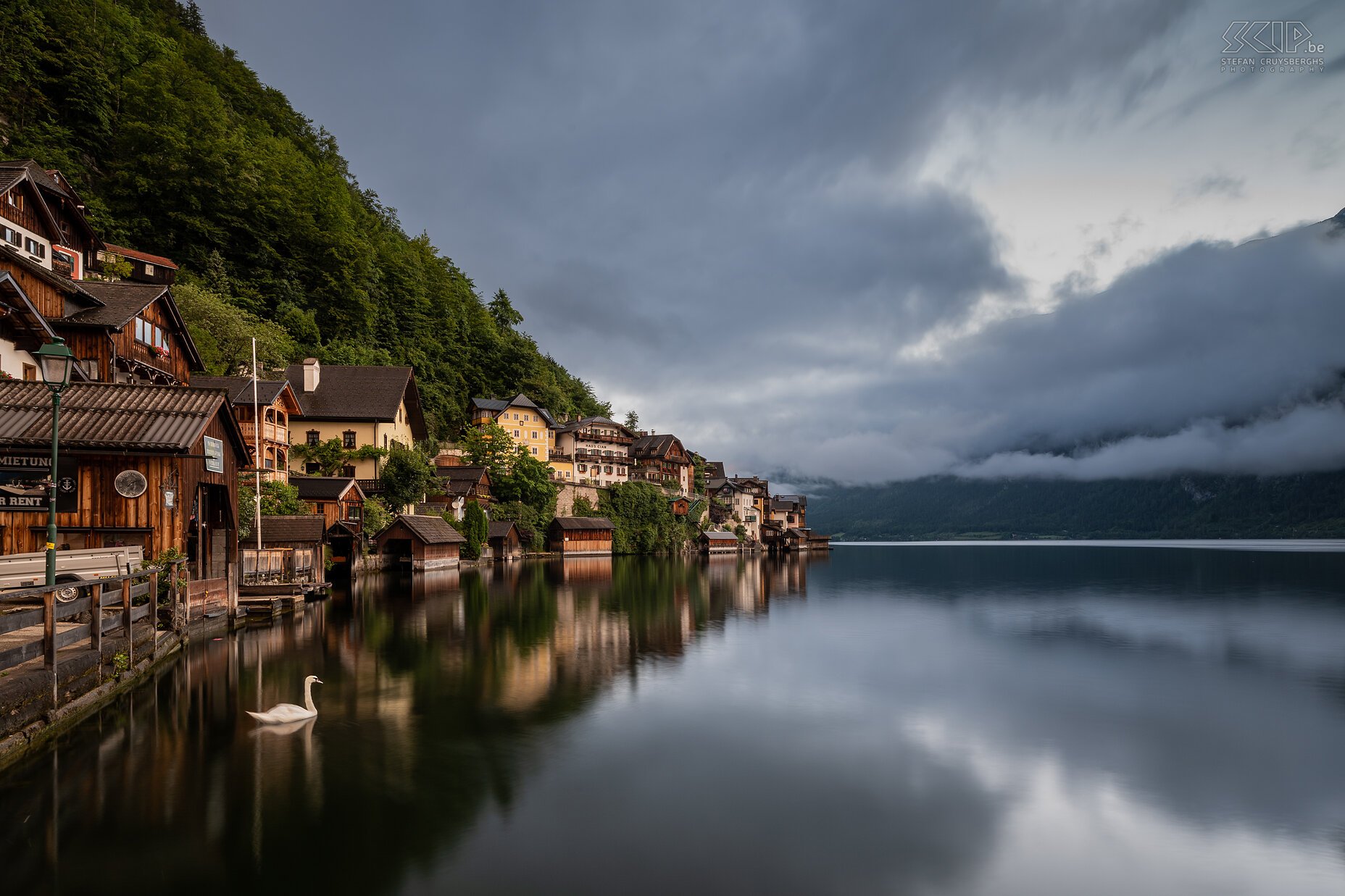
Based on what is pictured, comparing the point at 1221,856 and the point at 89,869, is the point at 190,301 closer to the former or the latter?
the point at 89,869

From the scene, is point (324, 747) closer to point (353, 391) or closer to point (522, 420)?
point (353, 391)

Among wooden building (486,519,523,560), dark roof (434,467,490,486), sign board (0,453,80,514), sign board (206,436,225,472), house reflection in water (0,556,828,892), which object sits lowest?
house reflection in water (0,556,828,892)

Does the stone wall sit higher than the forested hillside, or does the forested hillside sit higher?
the forested hillside

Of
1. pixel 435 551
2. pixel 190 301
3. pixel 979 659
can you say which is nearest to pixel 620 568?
pixel 435 551

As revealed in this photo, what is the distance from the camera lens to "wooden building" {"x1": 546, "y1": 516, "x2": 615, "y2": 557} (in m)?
83.7

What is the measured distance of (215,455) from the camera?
22.8 m

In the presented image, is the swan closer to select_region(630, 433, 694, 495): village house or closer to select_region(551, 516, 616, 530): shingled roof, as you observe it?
select_region(551, 516, 616, 530): shingled roof

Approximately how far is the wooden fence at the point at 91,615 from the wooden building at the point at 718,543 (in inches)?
3524

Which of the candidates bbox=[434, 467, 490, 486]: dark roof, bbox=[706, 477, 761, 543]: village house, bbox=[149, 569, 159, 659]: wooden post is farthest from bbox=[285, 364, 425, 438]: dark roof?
bbox=[706, 477, 761, 543]: village house

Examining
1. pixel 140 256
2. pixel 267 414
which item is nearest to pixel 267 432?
pixel 267 414

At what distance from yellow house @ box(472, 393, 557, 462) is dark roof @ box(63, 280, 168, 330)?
166ft

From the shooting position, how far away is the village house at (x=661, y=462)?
10800 cm

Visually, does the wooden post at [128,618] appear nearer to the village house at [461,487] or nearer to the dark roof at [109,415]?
the dark roof at [109,415]

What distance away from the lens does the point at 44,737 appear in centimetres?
1214
